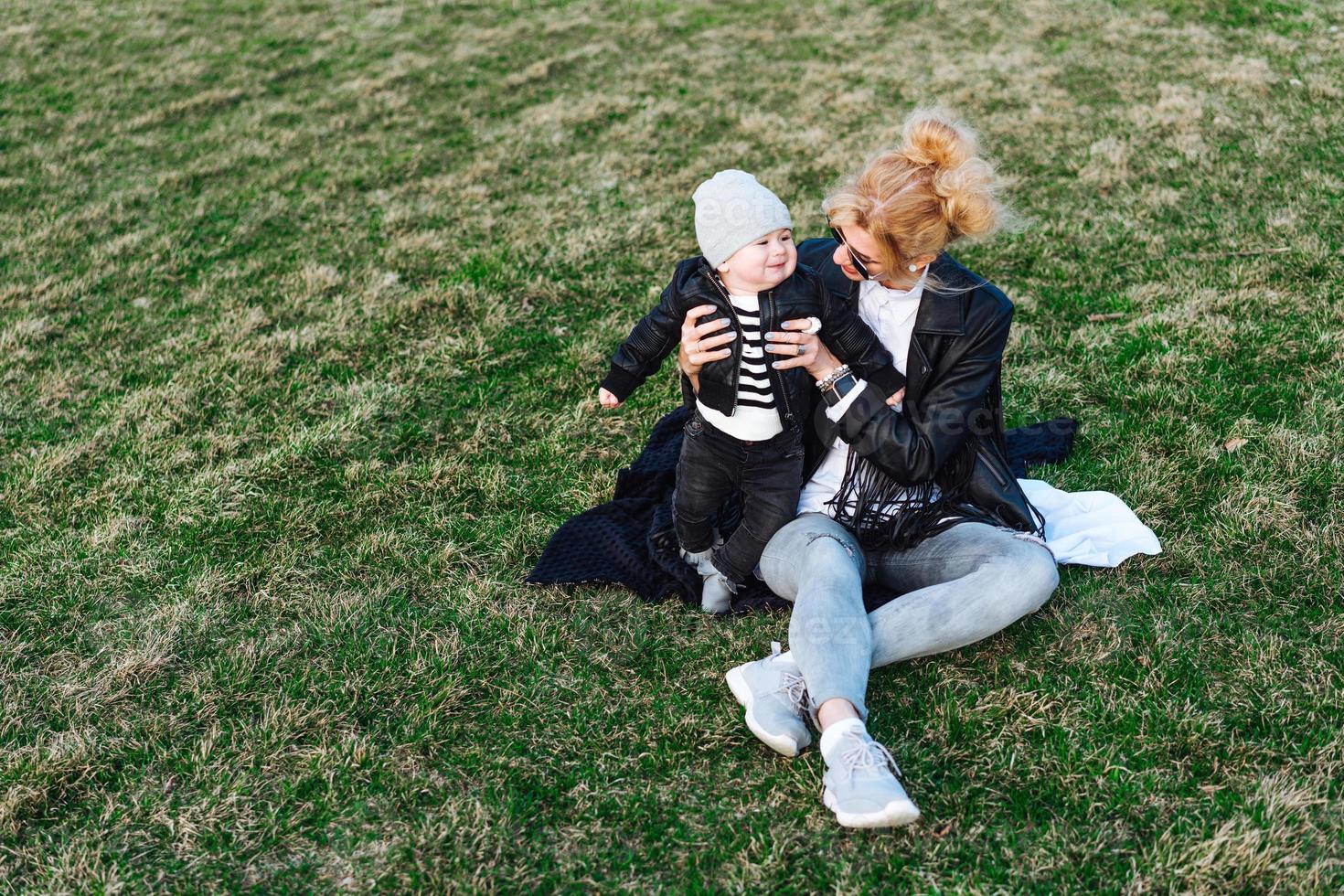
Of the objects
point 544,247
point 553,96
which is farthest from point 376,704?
point 553,96

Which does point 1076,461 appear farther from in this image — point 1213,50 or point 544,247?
point 1213,50

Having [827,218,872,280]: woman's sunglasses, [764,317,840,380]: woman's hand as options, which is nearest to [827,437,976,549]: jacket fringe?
[764,317,840,380]: woman's hand

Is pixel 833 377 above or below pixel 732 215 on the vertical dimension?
below

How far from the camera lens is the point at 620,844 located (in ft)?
9.59

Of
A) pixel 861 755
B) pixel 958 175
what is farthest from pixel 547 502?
pixel 958 175

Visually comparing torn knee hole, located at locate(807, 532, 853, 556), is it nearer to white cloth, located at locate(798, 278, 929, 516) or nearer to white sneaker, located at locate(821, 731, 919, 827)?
white cloth, located at locate(798, 278, 929, 516)

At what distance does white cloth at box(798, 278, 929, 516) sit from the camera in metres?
3.42

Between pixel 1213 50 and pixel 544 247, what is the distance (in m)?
7.35

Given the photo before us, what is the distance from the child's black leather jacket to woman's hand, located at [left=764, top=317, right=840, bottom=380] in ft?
0.11

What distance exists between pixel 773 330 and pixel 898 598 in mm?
968

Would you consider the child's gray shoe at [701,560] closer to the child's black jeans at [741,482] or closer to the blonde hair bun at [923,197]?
the child's black jeans at [741,482]

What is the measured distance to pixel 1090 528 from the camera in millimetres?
3949

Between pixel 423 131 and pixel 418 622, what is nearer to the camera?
pixel 418 622

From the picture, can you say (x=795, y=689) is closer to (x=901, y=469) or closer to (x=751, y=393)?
(x=901, y=469)
